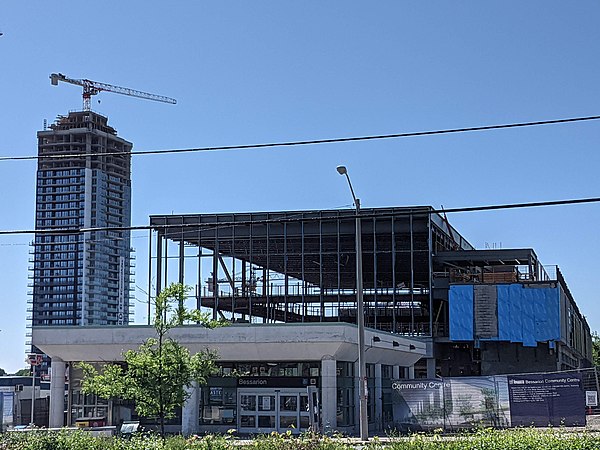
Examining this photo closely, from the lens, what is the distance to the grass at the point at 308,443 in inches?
783

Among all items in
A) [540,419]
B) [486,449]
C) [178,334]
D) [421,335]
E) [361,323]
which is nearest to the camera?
[486,449]

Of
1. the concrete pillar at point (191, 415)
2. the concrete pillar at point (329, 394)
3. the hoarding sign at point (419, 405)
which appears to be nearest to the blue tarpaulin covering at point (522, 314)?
the concrete pillar at point (329, 394)

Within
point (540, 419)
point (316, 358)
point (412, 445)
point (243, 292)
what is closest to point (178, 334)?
point (316, 358)

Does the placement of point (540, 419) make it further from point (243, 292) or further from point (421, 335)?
point (243, 292)

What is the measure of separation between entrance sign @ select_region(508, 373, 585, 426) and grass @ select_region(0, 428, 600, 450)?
55.0 ft

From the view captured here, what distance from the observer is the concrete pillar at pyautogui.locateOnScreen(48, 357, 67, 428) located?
4612 centimetres

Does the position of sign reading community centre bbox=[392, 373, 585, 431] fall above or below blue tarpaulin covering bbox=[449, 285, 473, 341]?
below

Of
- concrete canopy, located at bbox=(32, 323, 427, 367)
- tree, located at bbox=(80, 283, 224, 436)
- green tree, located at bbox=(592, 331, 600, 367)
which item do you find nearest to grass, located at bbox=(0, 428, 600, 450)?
tree, located at bbox=(80, 283, 224, 436)

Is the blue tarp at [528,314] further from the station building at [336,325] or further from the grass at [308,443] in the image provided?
the grass at [308,443]

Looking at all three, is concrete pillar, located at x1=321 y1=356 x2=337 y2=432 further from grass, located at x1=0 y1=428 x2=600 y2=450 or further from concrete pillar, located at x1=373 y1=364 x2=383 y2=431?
grass, located at x1=0 y1=428 x2=600 y2=450

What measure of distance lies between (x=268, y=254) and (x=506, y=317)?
18041 millimetres

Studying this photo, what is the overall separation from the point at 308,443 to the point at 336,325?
20.4m

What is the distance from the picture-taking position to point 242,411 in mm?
44469

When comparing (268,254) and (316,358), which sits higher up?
(268,254)
